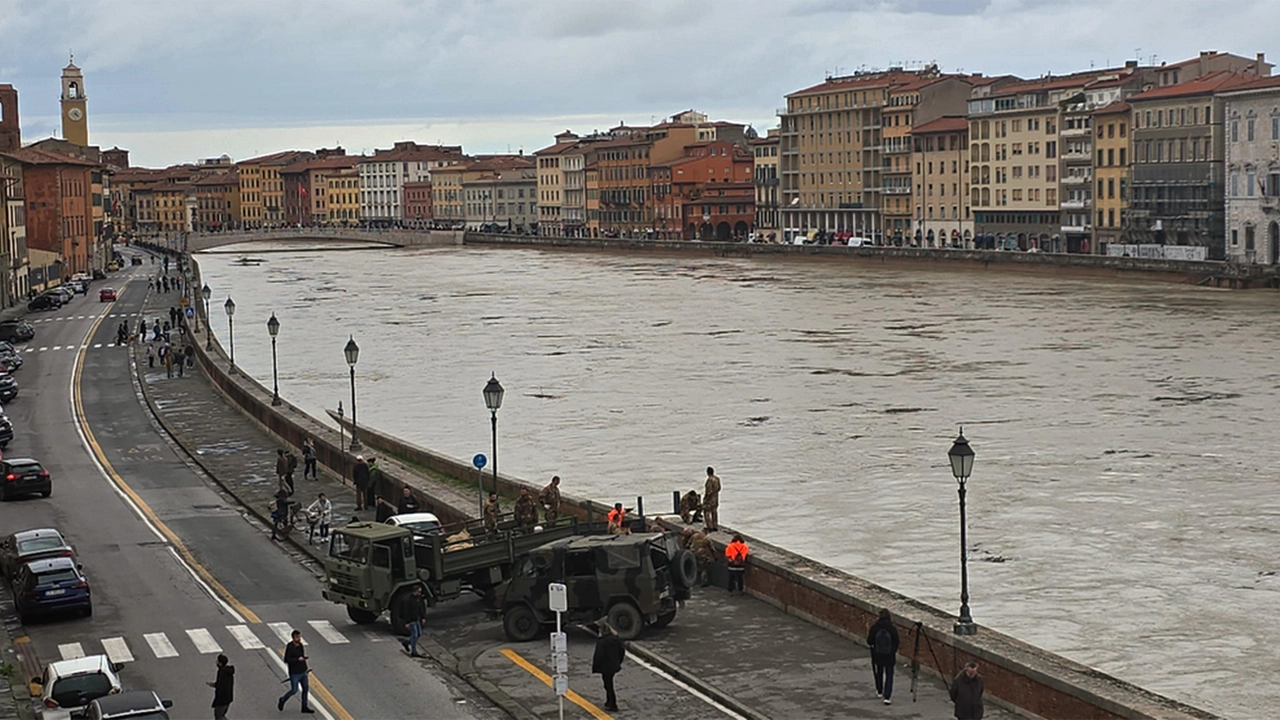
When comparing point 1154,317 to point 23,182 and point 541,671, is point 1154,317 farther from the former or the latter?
point 23,182

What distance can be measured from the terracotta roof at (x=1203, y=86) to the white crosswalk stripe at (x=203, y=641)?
88027mm

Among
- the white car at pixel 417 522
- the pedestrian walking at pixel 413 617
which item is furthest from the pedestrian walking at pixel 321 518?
the pedestrian walking at pixel 413 617

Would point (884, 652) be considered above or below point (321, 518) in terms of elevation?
above

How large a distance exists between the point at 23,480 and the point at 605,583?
16610mm

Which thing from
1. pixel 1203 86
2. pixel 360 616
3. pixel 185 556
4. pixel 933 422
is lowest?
pixel 933 422

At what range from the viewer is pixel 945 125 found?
136 m

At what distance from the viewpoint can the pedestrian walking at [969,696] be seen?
15.4 metres

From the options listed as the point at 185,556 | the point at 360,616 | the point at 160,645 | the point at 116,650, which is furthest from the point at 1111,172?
the point at 116,650

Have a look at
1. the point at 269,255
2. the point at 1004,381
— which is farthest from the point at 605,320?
the point at 269,255

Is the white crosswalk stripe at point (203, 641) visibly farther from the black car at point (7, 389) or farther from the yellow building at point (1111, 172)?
the yellow building at point (1111, 172)

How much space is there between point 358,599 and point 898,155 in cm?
12601

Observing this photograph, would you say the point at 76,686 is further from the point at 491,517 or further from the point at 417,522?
the point at 417,522

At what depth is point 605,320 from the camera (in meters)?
85.9

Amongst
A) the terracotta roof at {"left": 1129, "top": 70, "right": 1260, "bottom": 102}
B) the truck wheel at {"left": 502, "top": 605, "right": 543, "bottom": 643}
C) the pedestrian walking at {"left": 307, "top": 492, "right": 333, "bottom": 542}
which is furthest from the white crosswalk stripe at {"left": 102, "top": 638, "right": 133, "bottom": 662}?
the terracotta roof at {"left": 1129, "top": 70, "right": 1260, "bottom": 102}
